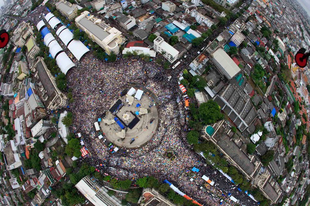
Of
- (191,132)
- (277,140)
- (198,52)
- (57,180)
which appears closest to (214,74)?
(198,52)

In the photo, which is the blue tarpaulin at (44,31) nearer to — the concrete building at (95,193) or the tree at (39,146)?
the tree at (39,146)

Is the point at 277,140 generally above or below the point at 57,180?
above

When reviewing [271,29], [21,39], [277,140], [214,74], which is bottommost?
[21,39]

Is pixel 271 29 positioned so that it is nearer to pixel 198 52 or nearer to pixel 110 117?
pixel 198 52

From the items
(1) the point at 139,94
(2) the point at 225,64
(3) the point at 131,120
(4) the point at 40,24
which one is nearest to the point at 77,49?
(4) the point at 40,24

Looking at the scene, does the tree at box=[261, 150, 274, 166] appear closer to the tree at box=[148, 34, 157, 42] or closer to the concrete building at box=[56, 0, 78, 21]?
the tree at box=[148, 34, 157, 42]

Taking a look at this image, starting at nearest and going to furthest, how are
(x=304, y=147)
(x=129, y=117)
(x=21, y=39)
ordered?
(x=129, y=117) → (x=304, y=147) → (x=21, y=39)

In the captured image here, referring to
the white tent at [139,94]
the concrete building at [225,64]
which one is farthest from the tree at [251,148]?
the white tent at [139,94]

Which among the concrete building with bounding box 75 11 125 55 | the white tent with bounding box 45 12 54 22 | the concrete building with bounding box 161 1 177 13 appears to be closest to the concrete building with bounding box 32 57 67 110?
the concrete building with bounding box 75 11 125 55
